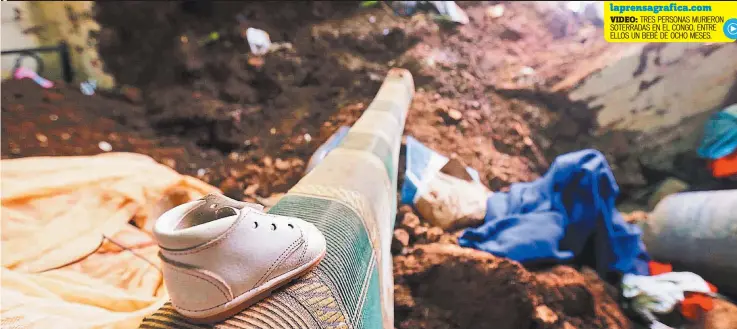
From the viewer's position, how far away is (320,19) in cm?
393

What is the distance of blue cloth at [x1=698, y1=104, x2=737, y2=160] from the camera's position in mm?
2203

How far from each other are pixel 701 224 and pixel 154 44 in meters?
4.30

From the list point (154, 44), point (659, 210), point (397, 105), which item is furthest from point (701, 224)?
point (154, 44)

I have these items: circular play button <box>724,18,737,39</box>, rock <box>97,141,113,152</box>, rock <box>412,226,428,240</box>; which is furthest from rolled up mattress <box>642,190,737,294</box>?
rock <box>97,141,113,152</box>

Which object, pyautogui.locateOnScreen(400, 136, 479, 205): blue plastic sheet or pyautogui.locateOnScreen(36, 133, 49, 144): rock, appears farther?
pyautogui.locateOnScreen(36, 133, 49, 144): rock

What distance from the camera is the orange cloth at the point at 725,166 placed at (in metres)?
2.15

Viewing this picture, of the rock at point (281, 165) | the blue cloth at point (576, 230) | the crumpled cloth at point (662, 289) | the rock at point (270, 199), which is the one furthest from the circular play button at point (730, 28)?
the rock at point (281, 165)

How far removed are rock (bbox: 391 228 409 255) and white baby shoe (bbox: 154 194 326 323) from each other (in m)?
1.10

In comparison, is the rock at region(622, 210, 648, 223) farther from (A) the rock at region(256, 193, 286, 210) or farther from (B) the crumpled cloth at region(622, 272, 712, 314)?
(A) the rock at region(256, 193, 286, 210)

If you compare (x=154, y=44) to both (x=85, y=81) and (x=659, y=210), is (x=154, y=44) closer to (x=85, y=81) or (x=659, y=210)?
(x=85, y=81)

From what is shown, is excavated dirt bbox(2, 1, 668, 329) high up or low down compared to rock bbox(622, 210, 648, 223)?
up

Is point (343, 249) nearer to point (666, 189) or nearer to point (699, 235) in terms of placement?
point (699, 235)

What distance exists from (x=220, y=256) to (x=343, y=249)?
36 cm

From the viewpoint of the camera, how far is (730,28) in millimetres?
1358
